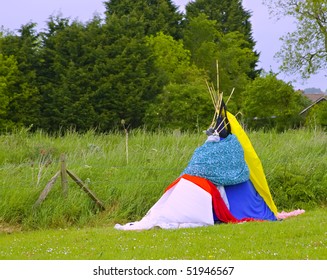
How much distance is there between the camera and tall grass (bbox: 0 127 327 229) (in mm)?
10320

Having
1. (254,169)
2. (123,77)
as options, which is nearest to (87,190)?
(254,169)

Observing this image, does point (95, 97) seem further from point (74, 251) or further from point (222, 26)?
point (74, 251)

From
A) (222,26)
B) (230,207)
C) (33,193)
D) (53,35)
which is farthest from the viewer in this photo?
(222,26)

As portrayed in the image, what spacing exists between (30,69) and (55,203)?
84.0 feet

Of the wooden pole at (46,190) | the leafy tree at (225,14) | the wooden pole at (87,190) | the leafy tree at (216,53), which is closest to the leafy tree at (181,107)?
the leafy tree at (216,53)

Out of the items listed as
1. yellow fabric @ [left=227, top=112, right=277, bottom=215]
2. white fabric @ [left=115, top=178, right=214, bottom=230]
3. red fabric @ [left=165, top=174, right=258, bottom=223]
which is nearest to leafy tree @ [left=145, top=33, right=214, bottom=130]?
yellow fabric @ [left=227, top=112, right=277, bottom=215]

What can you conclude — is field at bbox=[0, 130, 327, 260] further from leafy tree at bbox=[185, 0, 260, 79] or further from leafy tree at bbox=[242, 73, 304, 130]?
leafy tree at bbox=[185, 0, 260, 79]

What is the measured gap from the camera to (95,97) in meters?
34.0

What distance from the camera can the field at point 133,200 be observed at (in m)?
7.07

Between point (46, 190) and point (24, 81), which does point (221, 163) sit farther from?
point (24, 81)

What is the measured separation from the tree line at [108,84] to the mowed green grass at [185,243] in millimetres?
21531

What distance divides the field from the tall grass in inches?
0.7

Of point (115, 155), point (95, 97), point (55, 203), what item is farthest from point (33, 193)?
point (95, 97)

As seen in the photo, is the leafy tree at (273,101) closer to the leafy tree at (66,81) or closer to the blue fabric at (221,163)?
the leafy tree at (66,81)
